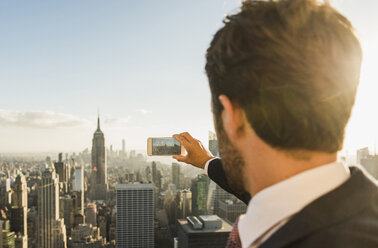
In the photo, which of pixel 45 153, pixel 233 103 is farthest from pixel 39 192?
pixel 233 103

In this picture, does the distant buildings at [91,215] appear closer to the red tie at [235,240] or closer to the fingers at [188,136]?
the fingers at [188,136]

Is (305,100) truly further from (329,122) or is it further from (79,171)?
(79,171)

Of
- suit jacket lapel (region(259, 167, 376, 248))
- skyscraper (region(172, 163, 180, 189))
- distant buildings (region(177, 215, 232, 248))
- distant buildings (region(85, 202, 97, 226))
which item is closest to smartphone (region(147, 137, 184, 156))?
suit jacket lapel (region(259, 167, 376, 248))

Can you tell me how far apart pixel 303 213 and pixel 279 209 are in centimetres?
3

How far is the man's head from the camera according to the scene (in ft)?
1.41

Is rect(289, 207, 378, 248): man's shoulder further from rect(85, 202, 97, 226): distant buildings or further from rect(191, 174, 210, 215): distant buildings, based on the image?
rect(85, 202, 97, 226): distant buildings

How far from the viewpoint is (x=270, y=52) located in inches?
17.2

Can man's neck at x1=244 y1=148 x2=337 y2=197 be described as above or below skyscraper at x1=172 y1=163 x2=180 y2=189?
above

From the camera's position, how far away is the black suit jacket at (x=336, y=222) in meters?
0.36

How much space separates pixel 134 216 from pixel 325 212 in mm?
19505

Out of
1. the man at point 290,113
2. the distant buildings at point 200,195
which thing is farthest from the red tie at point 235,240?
the distant buildings at point 200,195

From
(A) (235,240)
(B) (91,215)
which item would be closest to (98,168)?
(B) (91,215)

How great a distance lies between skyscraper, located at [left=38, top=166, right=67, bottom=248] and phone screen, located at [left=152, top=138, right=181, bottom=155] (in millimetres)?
18758

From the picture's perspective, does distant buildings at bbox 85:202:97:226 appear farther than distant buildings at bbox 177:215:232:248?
Yes
